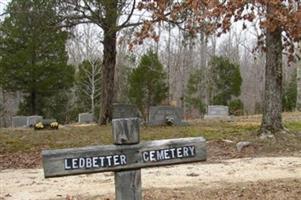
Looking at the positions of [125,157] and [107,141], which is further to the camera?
[107,141]

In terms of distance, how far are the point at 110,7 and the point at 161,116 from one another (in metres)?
4.05

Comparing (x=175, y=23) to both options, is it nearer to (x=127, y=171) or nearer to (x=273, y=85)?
(x=273, y=85)

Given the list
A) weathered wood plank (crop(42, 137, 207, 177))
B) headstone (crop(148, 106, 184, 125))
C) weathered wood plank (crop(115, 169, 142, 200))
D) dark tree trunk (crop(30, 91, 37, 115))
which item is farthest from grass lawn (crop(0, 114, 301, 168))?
dark tree trunk (crop(30, 91, 37, 115))

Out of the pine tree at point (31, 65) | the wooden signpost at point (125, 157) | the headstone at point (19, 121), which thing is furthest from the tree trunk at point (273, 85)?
the pine tree at point (31, 65)

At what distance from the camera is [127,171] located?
5020mm

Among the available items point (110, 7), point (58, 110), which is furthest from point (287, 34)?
point (58, 110)

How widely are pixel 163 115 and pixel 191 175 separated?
9.67 metres

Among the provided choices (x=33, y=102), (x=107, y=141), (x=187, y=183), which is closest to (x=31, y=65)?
(x=33, y=102)

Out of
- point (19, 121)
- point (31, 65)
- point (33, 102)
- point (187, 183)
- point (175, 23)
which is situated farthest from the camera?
point (33, 102)

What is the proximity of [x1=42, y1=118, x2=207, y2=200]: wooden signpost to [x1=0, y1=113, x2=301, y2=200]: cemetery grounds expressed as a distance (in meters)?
2.79

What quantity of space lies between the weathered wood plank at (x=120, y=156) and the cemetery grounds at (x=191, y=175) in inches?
111

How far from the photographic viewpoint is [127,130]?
5027 mm

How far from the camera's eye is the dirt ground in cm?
805

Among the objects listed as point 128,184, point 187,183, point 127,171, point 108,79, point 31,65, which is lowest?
point 187,183
